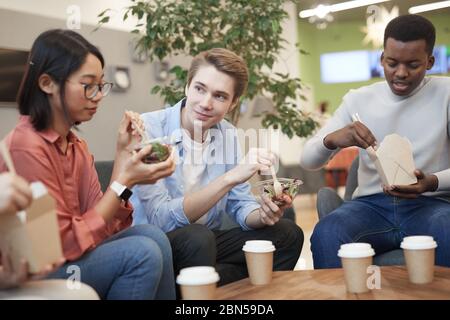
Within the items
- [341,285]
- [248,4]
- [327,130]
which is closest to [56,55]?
[341,285]

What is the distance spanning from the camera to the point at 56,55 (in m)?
1.54

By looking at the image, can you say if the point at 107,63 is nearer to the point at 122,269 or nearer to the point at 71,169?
the point at 71,169

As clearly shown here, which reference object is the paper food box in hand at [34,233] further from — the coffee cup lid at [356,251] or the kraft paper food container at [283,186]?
the kraft paper food container at [283,186]

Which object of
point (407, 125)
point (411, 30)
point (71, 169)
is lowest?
point (71, 169)

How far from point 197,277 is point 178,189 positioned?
895mm

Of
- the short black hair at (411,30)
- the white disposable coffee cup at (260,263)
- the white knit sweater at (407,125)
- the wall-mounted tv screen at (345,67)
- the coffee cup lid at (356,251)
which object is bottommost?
the white disposable coffee cup at (260,263)

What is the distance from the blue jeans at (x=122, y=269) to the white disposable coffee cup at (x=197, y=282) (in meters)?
0.21

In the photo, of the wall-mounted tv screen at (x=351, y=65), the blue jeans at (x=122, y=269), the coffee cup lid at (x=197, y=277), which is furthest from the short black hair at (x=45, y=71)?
the wall-mounted tv screen at (x=351, y=65)

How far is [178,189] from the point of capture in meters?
2.18

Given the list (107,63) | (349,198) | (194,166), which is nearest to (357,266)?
(194,166)

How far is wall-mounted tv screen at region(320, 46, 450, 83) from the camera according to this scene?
1070 cm

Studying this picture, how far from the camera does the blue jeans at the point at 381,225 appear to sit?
2.06 meters

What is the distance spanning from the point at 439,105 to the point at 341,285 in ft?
3.63

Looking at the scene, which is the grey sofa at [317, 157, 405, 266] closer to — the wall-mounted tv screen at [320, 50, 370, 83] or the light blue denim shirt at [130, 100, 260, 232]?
the light blue denim shirt at [130, 100, 260, 232]
